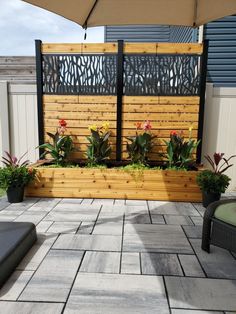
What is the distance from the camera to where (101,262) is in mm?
2391

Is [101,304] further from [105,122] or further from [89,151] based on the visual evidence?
[105,122]

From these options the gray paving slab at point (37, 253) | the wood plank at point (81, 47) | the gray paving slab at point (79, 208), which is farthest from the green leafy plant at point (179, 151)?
the gray paving slab at point (37, 253)

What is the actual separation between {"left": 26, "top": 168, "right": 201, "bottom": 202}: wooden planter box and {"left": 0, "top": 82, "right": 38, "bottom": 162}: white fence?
3.44 feet

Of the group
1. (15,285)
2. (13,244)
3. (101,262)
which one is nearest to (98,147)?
(101,262)

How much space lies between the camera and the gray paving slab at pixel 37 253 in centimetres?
232

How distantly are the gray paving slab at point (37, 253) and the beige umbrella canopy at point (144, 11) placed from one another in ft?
6.69

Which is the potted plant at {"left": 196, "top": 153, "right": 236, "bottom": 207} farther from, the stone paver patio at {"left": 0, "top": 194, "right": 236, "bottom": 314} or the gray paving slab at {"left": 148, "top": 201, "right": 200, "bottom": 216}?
the stone paver patio at {"left": 0, "top": 194, "right": 236, "bottom": 314}

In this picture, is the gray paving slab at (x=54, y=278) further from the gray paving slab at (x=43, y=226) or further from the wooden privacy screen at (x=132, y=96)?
the wooden privacy screen at (x=132, y=96)

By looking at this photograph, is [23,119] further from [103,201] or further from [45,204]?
[103,201]

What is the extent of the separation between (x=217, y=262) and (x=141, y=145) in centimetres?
228

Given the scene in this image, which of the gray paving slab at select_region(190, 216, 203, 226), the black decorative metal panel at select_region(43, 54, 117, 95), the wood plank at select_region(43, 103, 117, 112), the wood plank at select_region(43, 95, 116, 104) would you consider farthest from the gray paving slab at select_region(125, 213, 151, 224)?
the black decorative metal panel at select_region(43, 54, 117, 95)

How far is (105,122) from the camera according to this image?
4645 millimetres

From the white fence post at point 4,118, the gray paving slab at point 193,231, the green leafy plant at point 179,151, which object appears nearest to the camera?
the gray paving slab at point 193,231

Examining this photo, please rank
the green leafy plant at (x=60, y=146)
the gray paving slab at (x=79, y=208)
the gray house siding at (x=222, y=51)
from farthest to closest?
the gray house siding at (x=222, y=51), the green leafy plant at (x=60, y=146), the gray paving slab at (x=79, y=208)
